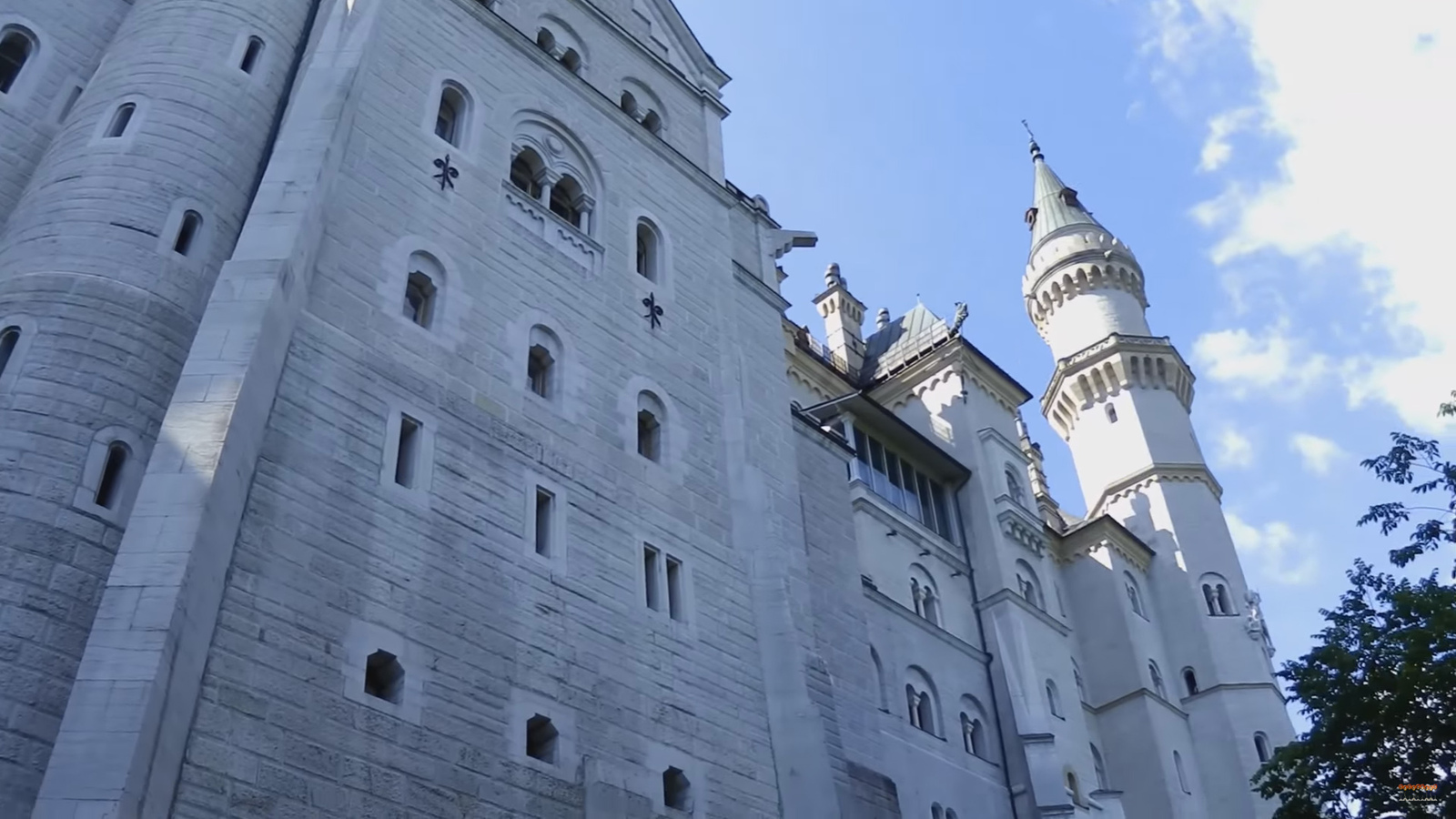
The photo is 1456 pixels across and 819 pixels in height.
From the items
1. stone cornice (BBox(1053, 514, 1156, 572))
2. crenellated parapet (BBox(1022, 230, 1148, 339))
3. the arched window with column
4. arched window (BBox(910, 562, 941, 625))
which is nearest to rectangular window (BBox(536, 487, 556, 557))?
the arched window with column

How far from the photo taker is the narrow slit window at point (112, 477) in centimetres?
1289

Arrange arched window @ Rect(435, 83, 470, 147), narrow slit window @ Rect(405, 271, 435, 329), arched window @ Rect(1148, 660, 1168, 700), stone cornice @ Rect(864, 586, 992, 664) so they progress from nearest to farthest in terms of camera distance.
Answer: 1. narrow slit window @ Rect(405, 271, 435, 329)
2. arched window @ Rect(435, 83, 470, 147)
3. stone cornice @ Rect(864, 586, 992, 664)
4. arched window @ Rect(1148, 660, 1168, 700)

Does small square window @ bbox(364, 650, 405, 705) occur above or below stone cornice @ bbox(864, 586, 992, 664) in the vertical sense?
below

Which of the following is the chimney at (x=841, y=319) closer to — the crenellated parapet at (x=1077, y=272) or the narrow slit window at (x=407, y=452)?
the crenellated parapet at (x=1077, y=272)

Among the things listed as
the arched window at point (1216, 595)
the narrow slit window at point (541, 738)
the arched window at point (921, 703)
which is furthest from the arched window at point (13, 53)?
the arched window at point (1216, 595)

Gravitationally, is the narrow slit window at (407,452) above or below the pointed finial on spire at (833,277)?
below

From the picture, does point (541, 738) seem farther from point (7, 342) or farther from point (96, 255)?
point (96, 255)

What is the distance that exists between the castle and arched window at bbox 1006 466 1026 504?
3.81m

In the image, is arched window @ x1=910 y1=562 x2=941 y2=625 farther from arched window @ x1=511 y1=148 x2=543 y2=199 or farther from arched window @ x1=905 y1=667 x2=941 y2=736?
arched window @ x1=511 y1=148 x2=543 y2=199

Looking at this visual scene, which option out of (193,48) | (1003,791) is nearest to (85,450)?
(193,48)

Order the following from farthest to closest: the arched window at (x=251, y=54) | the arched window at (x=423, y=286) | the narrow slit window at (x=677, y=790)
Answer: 1. the arched window at (x=251, y=54)
2. the arched window at (x=423, y=286)
3. the narrow slit window at (x=677, y=790)

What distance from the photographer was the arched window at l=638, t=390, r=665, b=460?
18.6 metres

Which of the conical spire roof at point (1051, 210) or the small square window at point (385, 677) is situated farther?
the conical spire roof at point (1051, 210)

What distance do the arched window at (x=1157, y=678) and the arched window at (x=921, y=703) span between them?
32.7 feet
